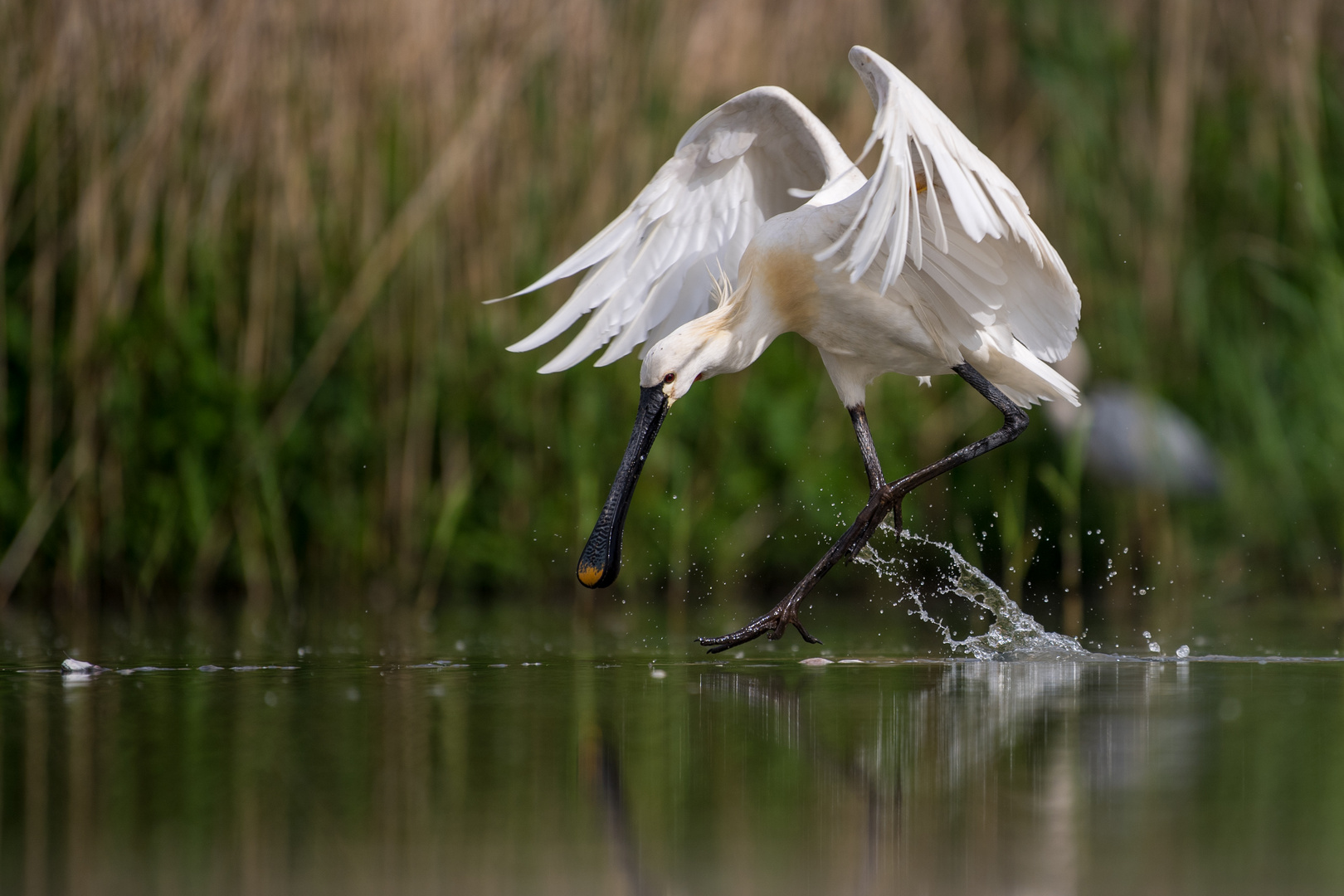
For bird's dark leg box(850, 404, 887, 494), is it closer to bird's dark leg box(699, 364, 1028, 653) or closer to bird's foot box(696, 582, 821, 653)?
Answer: bird's dark leg box(699, 364, 1028, 653)

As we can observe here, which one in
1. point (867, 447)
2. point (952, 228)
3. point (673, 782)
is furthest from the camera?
point (867, 447)

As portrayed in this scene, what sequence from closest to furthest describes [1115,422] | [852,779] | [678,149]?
[852,779] < [678,149] < [1115,422]

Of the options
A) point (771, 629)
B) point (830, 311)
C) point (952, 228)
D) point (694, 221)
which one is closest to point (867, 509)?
point (771, 629)

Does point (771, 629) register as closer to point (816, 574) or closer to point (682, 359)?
point (816, 574)

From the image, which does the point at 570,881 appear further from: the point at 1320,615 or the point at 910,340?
the point at 1320,615

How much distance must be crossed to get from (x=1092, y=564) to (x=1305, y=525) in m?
0.92

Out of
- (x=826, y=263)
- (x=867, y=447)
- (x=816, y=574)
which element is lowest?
(x=816, y=574)

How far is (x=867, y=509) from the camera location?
18.6ft

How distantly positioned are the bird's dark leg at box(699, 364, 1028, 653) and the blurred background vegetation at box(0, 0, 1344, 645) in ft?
3.23

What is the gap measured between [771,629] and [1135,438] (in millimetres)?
2826

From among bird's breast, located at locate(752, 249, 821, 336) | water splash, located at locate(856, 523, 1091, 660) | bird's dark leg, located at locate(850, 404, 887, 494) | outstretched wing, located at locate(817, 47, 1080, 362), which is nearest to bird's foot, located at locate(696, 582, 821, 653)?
water splash, located at locate(856, 523, 1091, 660)

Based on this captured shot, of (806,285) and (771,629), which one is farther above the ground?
(806,285)

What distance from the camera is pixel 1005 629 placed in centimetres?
547

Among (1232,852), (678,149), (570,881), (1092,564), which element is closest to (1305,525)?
(1092,564)
